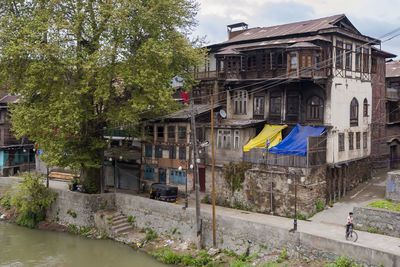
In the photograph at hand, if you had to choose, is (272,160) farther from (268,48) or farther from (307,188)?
(268,48)

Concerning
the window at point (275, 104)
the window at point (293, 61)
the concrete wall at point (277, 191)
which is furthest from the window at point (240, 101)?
the concrete wall at point (277, 191)

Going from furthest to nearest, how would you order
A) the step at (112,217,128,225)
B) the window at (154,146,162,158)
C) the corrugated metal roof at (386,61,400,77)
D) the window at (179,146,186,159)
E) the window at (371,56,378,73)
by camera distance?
the corrugated metal roof at (386,61,400,77), the window at (154,146,162,158), the window at (371,56,378,73), the window at (179,146,186,159), the step at (112,217,128,225)

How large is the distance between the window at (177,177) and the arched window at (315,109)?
40.6 ft

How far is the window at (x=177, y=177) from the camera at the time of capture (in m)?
35.3

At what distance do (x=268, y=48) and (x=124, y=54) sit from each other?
480 inches

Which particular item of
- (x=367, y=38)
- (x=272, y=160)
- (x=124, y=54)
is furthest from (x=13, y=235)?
(x=367, y=38)

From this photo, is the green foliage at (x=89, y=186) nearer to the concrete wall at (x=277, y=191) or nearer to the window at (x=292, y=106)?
the concrete wall at (x=277, y=191)

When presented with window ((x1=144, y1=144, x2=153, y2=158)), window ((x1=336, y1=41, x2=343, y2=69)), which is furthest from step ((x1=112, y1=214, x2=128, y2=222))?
window ((x1=336, y1=41, x2=343, y2=69))

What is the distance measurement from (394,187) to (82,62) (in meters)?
24.7

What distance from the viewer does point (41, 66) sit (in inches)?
1091

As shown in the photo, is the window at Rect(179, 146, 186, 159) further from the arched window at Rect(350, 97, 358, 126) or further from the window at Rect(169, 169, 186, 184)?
the arched window at Rect(350, 97, 358, 126)

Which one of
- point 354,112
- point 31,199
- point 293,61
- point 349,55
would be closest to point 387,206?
point 354,112

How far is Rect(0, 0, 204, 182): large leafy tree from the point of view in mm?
27969

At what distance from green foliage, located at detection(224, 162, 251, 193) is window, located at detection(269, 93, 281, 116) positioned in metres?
6.04
